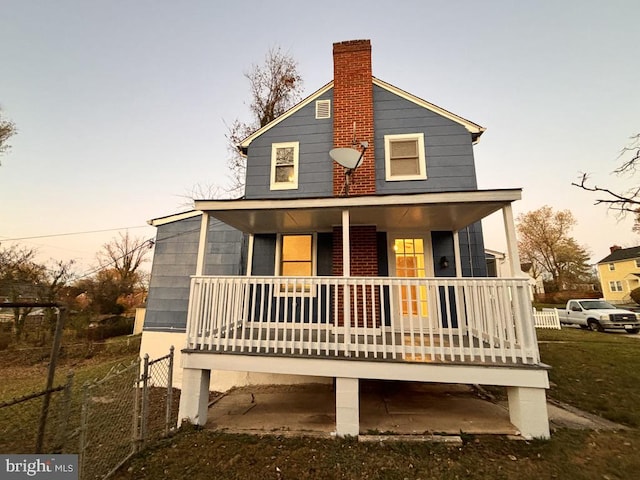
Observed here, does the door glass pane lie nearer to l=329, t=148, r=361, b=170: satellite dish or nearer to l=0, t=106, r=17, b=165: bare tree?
l=329, t=148, r=361, b=170: satellite dish

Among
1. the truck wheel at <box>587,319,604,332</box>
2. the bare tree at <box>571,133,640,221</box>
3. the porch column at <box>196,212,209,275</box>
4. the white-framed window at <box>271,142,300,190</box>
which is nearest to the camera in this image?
the porch column at <box>196,212,209,275</box>

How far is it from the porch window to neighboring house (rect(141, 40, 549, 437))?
0.04 m

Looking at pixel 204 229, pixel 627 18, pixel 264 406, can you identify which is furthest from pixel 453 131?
pixel 627 18

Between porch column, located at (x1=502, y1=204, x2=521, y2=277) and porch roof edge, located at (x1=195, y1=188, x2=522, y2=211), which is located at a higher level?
porch roof edge, located at (x1=195, y1=188, x2=522, y2=211)

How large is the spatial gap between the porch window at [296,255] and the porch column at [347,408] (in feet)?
10.0

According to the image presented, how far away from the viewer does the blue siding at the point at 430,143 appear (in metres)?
6.70

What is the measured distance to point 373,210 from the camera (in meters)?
5.15

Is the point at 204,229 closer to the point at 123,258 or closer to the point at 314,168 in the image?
the point at 314,168

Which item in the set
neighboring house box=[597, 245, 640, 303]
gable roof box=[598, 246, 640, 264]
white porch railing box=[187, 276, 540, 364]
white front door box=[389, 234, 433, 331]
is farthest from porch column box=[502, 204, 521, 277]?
gable roof box=[598, 246, 640, 264]

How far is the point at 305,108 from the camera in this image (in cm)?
766

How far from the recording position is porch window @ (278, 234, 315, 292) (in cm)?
679

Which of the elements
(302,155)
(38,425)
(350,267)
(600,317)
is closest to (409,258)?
(350,267)

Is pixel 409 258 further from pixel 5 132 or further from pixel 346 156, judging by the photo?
pixel 5 132

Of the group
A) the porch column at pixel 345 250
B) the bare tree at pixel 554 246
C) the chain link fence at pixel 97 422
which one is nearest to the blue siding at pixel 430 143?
the porch column at pixel 345 250
